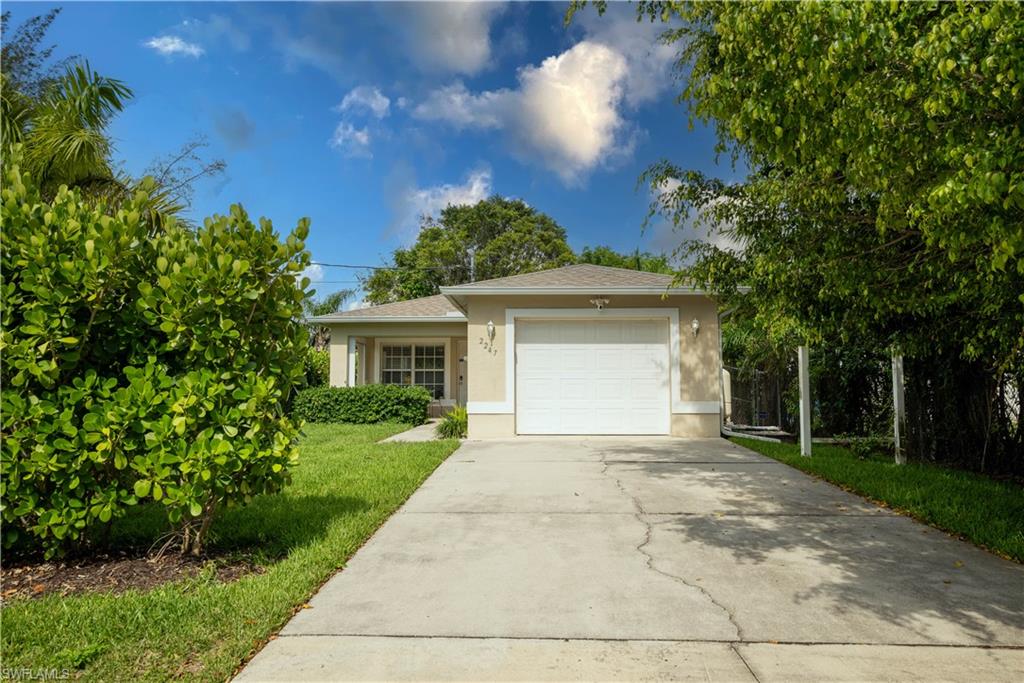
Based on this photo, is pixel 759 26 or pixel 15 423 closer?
pixel 759 26

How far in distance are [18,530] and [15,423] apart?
2.69 ft

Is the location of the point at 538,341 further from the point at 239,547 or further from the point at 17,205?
the point at 17,205

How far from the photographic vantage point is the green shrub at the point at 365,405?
1541 centimetres

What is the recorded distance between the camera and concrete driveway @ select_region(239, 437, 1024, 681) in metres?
2.96

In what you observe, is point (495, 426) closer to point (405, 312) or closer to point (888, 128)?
point (405, 312)

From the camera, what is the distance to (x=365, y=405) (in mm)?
15492

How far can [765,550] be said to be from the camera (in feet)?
15.8

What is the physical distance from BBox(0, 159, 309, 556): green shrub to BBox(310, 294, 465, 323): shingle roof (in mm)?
11873

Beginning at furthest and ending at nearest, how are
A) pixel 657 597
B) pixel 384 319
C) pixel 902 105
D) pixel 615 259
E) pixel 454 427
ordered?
pixel 615 259
pixel 384 319
pixel 454 427
pixel 657 597
pixel 902 105

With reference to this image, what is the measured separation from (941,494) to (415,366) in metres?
14.0

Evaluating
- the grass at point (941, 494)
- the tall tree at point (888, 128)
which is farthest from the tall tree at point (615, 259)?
the tall tree at point (888, 128)

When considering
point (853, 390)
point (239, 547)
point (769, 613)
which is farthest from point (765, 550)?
point (853, 390)

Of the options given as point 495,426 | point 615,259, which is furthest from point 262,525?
point 615,259

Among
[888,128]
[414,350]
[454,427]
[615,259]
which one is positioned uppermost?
[615,259]
